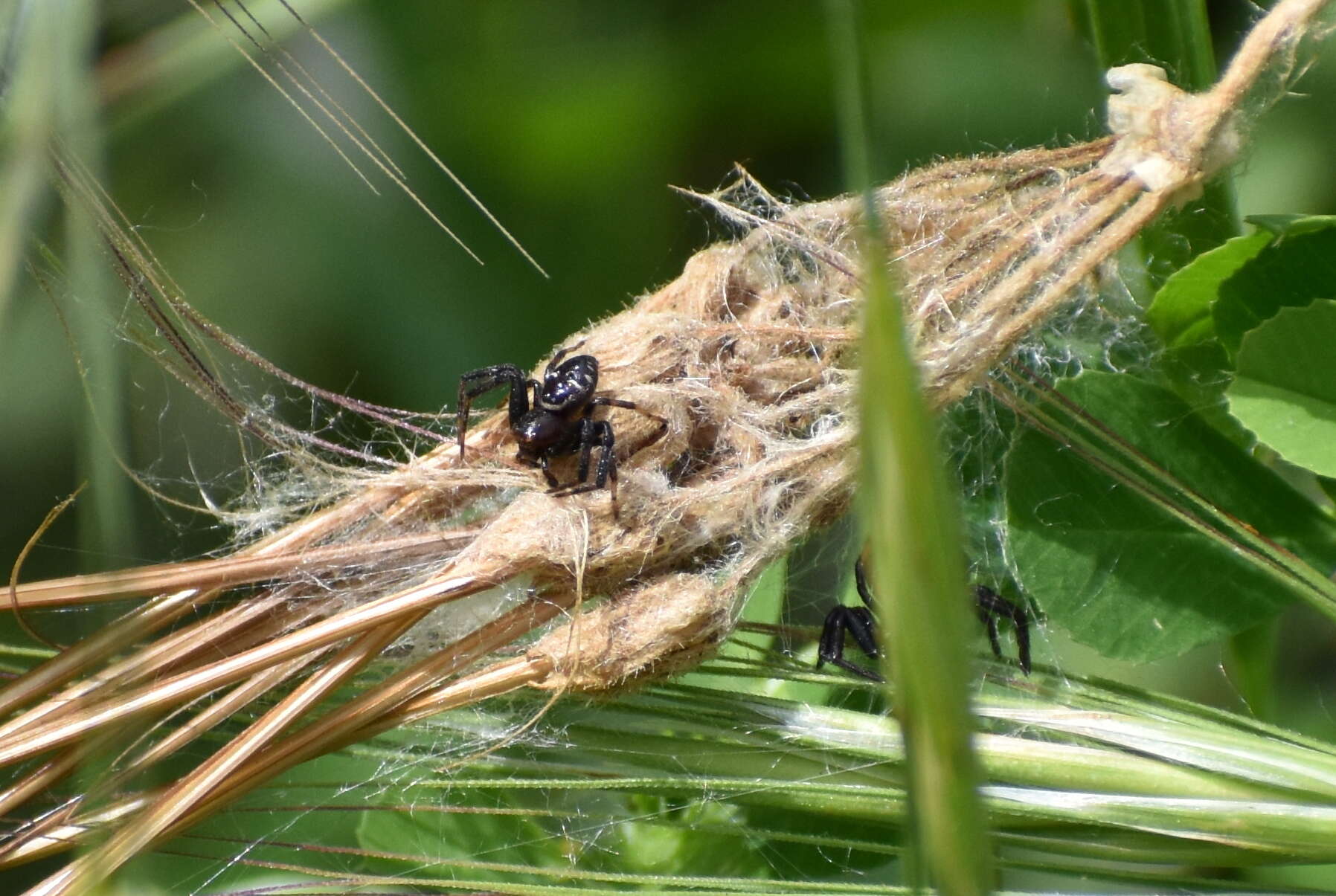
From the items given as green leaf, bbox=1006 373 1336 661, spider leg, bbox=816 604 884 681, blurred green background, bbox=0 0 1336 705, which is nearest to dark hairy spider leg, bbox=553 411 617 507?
spider leg, bbox=816 604 884 681

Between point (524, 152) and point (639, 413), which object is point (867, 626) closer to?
point (639, 413)

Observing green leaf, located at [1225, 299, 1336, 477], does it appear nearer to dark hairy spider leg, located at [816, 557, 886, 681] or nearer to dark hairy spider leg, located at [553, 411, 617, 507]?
dark hairy spider leg, located at [816, 557, 886, 681]

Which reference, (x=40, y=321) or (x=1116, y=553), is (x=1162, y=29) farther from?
(x=40, y=321)

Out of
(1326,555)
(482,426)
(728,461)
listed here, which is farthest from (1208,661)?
(482,426)

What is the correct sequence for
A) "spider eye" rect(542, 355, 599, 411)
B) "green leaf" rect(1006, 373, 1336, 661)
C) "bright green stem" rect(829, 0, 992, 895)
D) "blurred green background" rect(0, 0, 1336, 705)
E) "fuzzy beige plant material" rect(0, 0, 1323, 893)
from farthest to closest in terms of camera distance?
"blurred green background" rect(0, 0, 1336, 705) → "spider eye" rect(542, 355, 599, 411) → "green leaf" rect(1006, 373, 1336, 661) → "fuzzy beige plant material" rect(0, 0, 1323, 893) → "bright green stem" rect(829, 0, 992, 895)

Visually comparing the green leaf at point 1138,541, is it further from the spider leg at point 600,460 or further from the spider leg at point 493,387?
the spider leg at point 493,387
